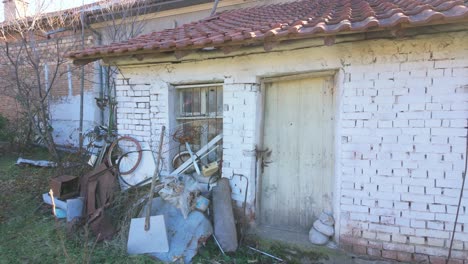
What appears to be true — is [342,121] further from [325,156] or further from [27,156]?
[27,156]

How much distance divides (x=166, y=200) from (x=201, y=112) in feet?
4.86

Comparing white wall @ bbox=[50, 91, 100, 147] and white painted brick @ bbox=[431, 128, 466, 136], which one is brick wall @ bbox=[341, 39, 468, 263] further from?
white wall @ bbox=[50, 91, 100, 147]

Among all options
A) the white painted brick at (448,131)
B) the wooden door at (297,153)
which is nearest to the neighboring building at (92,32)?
the wooden door at (297,153)

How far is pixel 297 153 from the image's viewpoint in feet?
13.9

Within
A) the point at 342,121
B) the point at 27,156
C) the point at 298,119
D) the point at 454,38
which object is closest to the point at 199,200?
the point at 298,119

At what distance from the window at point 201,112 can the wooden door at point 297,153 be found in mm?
812

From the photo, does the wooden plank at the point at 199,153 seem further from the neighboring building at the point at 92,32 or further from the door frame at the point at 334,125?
the neighboring building at the point at 92,32

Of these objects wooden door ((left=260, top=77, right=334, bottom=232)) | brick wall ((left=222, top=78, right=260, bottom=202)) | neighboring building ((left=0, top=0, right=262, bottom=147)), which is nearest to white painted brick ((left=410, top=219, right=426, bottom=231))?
wooden door ((left=260, top=77, right=334, bottom=232))

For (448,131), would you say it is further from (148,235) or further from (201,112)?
(148,235)

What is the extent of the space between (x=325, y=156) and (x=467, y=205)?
5.14 ft

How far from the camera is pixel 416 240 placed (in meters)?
3.46

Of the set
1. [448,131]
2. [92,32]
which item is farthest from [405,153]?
[92,32]

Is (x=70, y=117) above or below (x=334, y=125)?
above

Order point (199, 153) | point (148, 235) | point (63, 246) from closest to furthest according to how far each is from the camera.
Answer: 1. point (63, 246)
2. point (148, 235)
3. point (199, 153)
